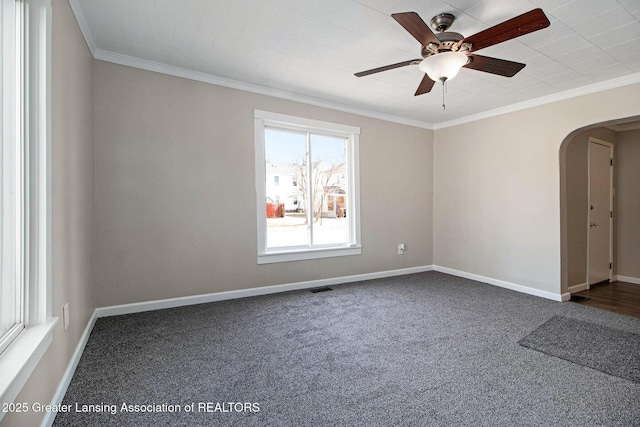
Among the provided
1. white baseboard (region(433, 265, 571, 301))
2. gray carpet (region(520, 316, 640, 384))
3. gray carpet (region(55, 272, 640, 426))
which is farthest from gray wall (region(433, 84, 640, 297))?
gray carpet (region(520, 316, 640, 384))

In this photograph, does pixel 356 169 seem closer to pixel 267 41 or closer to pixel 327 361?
pixel 267 41

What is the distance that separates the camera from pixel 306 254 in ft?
13.6

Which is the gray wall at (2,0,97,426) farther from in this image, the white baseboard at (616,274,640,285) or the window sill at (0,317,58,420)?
the white baseboard at (616,274,640,285)

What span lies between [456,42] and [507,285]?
3456 mm

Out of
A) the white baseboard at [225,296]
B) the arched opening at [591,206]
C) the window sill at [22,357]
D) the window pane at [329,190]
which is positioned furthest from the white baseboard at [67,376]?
the arched opening at [591,206]

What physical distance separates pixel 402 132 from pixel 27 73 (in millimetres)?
4520

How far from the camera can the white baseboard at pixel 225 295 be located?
10.1 feet

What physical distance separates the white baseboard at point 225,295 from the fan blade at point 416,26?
3.04 meters

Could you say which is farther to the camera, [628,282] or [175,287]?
[628,282]

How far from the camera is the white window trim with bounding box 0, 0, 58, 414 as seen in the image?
1469mm

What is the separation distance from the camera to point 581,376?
2.06 meters

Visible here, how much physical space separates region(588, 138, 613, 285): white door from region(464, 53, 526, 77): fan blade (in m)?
3.15

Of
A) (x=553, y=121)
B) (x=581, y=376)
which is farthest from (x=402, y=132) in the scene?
(x=581, y=376)

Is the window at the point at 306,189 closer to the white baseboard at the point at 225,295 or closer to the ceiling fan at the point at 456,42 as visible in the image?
the white baseboard at the point at 225,295
